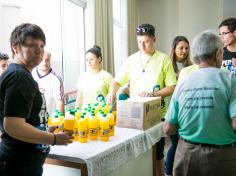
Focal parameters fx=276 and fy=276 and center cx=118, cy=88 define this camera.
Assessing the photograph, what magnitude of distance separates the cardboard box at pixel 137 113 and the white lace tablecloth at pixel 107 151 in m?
0.05

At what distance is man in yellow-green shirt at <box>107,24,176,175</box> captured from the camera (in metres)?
2.44

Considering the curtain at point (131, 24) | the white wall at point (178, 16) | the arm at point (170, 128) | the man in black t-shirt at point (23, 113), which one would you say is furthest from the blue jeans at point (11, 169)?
the white wall at point (178, 16)

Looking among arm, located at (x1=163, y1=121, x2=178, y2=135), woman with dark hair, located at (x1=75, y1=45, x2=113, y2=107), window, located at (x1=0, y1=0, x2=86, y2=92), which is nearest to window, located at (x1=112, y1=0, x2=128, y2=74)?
window, located at (x1=0, y1=0, x2=86, y2=92)

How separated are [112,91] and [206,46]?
1.33 meters

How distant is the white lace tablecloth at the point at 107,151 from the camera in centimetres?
155

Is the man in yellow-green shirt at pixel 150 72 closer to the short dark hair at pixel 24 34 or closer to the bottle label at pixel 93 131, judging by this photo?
the bottle label at pixel 93 131

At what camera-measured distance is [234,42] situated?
2.38 m

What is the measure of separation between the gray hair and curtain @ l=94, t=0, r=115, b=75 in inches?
93.7

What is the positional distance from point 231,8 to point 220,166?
460 cm

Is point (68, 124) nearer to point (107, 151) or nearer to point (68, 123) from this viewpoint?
point (68, 123)

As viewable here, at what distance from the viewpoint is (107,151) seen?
5.45ft

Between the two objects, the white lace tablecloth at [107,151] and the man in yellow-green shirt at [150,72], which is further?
the man in yellow-green shirt at [150,72]

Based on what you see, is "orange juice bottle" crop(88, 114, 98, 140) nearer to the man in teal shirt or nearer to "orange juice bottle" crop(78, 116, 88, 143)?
"orange juice bottle" crop(78, 116, 88, 143)

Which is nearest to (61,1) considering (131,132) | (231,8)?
(131,132)
